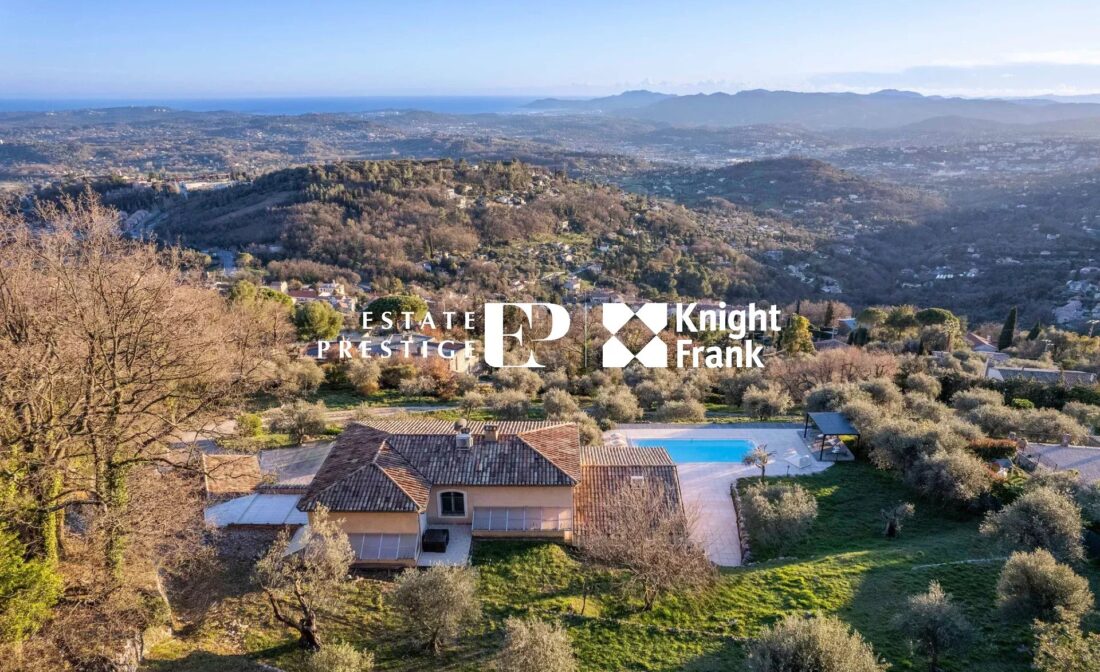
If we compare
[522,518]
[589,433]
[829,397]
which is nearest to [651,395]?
[829,397]

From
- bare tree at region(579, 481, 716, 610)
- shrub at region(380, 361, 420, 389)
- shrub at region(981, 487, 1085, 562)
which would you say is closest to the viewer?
bare tree at region(579, 481, 716, 610)

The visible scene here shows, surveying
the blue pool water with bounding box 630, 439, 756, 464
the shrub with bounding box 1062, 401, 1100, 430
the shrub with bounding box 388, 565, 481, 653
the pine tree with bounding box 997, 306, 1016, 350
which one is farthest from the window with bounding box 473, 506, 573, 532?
the pine tree with bounding box 997, 306, 1016, 350

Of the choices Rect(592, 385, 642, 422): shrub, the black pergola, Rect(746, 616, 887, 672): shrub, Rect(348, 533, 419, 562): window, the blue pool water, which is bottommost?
the blue pool water

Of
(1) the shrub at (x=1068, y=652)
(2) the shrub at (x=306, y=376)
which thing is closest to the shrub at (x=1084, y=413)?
(1) the shrub at (x=1068, y=652)

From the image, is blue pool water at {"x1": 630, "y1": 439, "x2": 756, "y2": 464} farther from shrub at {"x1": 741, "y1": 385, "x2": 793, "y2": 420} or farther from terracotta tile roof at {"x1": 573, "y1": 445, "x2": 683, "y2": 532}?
shrub at {"x1": 741, "y1": 385, "x2": 793, "y2": 420}

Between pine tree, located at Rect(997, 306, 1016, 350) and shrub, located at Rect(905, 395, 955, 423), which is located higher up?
shrub, located at Rect(905, 395, 955, 423)

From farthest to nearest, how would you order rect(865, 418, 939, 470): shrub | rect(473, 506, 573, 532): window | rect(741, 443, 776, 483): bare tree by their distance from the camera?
rect(741, 443, 776, 483): bare tree → rect(865, 418, 939, 470): shrub → rect(473, 506, 573, 532): window

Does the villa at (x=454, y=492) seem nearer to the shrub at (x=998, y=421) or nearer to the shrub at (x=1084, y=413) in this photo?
the shrub at (x=998, y=421)
